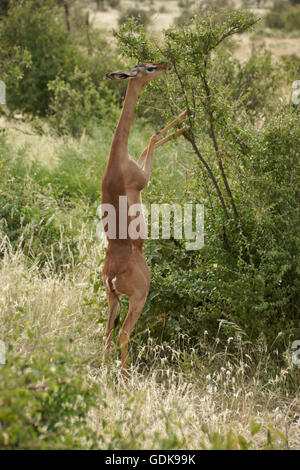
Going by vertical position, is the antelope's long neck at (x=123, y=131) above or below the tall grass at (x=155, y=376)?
above

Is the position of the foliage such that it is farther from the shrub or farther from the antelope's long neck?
the shrub

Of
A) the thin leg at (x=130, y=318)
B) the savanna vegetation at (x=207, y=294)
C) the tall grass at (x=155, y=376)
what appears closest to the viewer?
the tall grass at (x=155, y=376)

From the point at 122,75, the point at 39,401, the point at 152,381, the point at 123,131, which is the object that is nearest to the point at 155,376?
the point at 152,381

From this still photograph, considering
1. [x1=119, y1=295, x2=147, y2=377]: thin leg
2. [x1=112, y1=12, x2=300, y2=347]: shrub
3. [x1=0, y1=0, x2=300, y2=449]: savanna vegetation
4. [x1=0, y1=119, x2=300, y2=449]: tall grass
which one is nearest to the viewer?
[x1=0, y1=119, x2=300, y2=449]: tall grass

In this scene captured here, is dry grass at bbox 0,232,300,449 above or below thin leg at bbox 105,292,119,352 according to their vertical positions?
below

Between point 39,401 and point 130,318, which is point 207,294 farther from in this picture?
point 39,401

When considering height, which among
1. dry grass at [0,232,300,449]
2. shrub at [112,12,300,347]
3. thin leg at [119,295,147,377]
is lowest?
dry grass at [0,232,300,449]

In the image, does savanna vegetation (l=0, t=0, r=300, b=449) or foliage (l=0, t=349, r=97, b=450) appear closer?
foliage (l=0, t=349, r=97, b=450)

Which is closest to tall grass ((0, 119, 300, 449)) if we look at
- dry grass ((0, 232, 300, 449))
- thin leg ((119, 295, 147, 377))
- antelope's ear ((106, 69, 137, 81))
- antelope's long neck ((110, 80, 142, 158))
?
dry grass ((0, 232, 300, 449))

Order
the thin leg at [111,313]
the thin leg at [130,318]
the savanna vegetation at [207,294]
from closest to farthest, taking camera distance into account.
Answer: the savanna vegetation at [207,294] → the thin leg at [130,318] → the thin leg at [111,313]

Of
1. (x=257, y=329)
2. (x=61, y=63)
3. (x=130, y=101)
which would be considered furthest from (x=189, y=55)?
(x=61, y=63)

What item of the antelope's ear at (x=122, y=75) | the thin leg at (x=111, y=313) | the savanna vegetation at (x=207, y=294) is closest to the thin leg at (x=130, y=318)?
the thin leg at (x=111, y=313)

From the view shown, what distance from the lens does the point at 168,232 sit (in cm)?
443

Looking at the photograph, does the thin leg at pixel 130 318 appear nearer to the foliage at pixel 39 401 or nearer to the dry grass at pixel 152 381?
the dry grass at pixel 152 381
